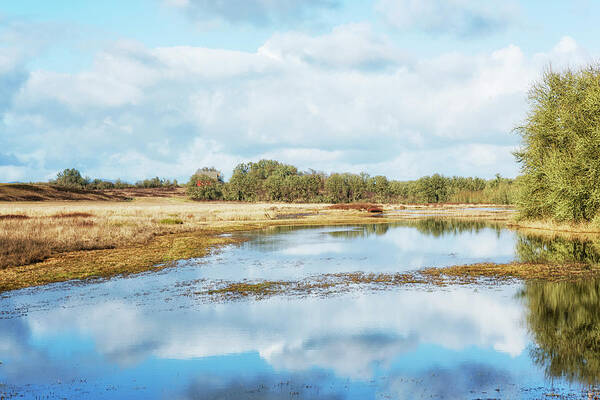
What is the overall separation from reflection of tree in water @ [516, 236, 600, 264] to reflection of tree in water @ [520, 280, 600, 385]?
6.39 meters

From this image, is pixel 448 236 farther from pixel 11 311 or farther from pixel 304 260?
pixel 11 311

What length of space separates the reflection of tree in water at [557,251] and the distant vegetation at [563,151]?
423 centimetres

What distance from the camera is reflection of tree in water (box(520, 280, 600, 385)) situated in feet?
32.8

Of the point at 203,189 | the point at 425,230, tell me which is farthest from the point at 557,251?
the point at 203,189

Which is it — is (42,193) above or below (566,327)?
above

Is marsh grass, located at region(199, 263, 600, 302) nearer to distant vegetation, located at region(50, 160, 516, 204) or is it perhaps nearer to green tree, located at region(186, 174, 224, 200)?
distant vegetation, located at region(50, 160, 516, 204)

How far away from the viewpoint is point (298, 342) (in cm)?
1202

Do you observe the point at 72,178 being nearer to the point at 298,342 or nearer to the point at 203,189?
the point at 203,189

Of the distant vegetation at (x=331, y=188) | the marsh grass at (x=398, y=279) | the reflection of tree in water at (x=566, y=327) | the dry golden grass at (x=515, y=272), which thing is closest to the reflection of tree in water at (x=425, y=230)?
the dry golden grass at (x=515, y=272)

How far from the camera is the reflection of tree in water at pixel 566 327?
10.0m

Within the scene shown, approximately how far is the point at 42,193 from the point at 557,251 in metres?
126

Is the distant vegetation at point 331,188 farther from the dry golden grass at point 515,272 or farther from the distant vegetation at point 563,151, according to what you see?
the dry golden grass at point 515,272

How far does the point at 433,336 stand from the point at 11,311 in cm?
1416

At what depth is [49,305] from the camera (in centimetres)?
1630
